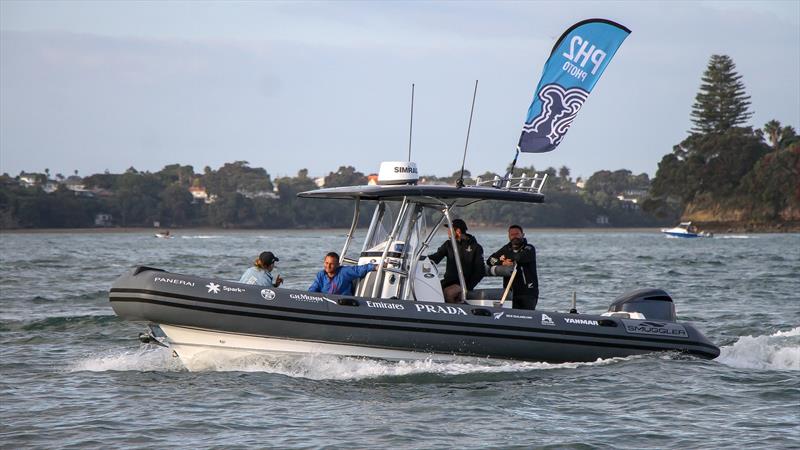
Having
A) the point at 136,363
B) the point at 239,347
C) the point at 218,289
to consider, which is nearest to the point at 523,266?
the point at 239,347

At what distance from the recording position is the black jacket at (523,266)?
13.0 meters

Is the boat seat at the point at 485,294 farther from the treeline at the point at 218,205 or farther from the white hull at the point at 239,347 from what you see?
the treeline at the point at 218,205

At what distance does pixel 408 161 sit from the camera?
41.8ft

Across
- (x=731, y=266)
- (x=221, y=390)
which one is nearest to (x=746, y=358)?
(x=221, y=390)

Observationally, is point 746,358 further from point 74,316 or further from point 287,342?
A: point 74,316

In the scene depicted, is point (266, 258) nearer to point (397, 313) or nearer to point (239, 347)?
point (239, 347)

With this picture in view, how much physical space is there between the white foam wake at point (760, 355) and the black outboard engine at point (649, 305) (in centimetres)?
93

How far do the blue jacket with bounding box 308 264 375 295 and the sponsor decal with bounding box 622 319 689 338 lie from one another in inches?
118

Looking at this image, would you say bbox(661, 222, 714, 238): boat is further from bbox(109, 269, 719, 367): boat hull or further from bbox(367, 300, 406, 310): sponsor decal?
bbox(367, 300, 406, 310): sponsor decal

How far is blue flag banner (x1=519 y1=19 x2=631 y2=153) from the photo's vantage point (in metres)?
13.9

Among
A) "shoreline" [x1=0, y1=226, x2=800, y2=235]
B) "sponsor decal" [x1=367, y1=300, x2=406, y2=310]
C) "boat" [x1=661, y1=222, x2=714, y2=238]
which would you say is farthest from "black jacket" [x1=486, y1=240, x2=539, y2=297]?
"shoreline" [x1=0, y1=226, x2=800, y2=235]

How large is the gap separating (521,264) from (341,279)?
205 cm

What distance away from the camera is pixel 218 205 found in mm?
144125

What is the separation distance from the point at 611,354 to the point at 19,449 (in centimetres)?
648
